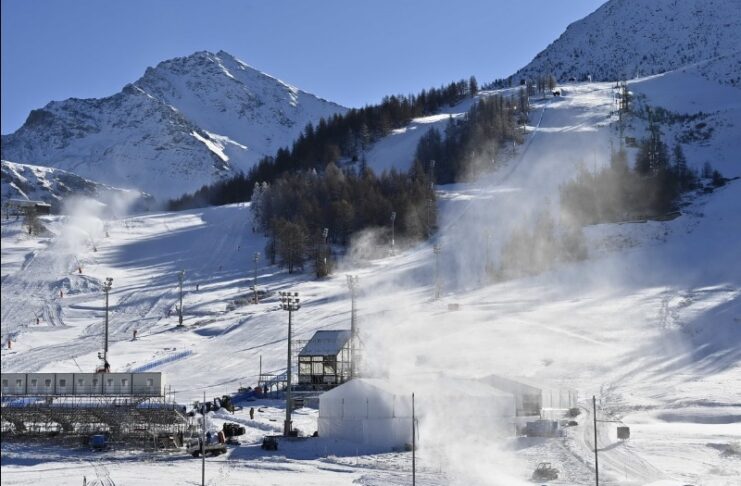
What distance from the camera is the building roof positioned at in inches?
2291

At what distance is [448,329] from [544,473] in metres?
33.2

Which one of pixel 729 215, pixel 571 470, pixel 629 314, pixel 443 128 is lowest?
pixel 571 470

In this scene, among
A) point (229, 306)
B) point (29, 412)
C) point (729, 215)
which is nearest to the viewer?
point (29, 412)

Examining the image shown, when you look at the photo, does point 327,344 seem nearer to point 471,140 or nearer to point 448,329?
point 448,329

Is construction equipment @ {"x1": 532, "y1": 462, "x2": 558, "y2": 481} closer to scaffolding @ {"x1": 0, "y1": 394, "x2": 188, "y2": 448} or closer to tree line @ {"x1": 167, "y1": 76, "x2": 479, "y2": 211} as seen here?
scaffolding @ {"x1": 0, "y1": 394, "x2": 188, "y2": 448}

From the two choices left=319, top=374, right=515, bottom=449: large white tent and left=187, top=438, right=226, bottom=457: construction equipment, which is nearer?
left=187, top=438, right=226, bottom=457: construction equipment

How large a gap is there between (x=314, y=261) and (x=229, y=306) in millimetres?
20776

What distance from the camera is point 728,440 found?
4147 cm

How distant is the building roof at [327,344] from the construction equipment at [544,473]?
23158mm

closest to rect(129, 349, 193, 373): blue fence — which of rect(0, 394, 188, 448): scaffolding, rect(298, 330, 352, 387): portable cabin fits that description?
rect(298, 330, 352, 387): portable cabin

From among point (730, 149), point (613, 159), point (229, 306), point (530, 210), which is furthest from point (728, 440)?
point (730, 149)

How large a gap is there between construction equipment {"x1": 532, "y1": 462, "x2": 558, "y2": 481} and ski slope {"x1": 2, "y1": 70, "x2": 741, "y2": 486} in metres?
0.82

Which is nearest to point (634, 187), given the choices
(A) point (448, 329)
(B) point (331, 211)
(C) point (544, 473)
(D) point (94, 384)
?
(B) point (331, 211)

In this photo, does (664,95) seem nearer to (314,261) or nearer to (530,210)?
(530,210)
